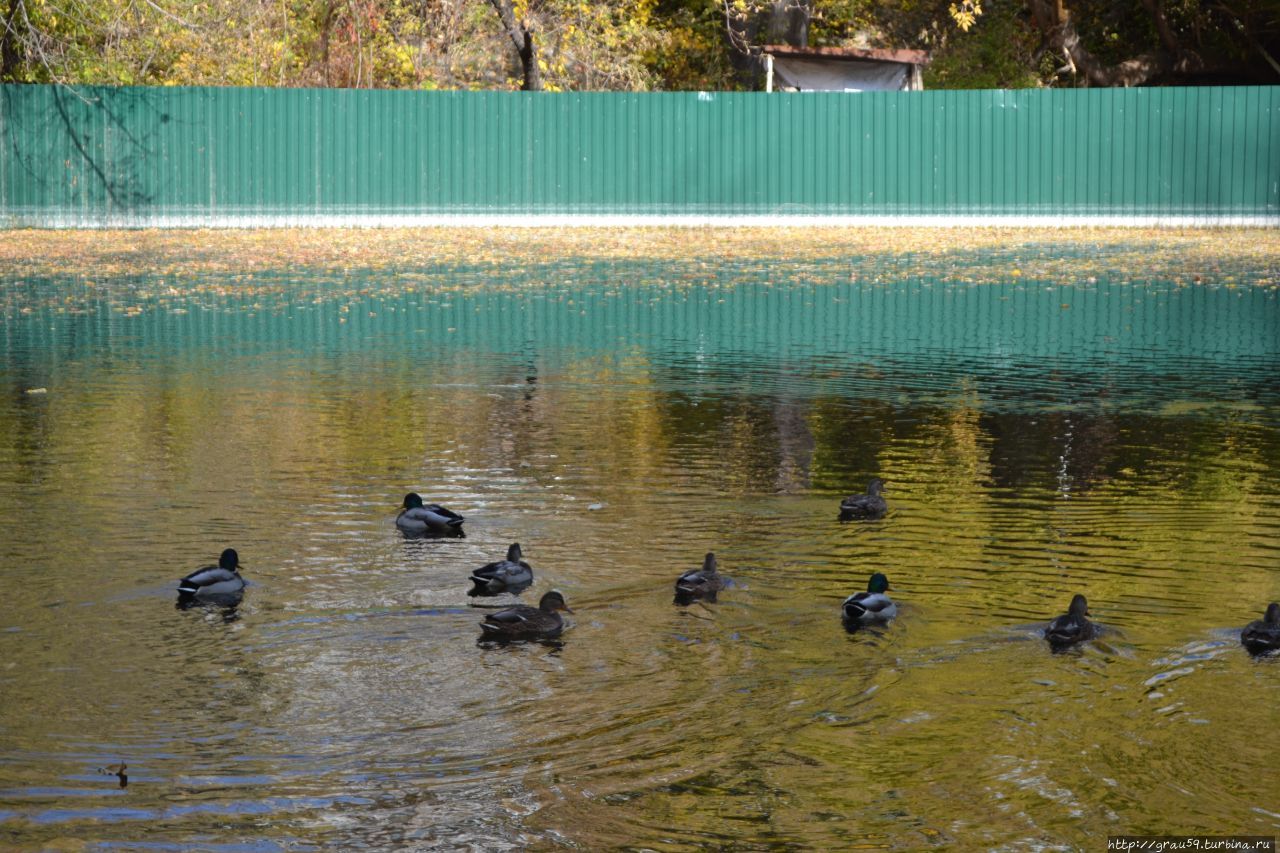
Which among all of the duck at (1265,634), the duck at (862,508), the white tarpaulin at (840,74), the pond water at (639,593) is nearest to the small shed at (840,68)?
the white tarpaulin at (840,74)

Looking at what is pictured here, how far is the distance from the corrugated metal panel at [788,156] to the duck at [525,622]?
26134 mm

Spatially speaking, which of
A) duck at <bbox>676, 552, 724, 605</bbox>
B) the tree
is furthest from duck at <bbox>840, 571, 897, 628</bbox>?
the tree

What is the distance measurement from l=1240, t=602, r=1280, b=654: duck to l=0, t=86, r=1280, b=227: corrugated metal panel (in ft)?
88.1

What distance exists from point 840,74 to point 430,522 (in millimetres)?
31234

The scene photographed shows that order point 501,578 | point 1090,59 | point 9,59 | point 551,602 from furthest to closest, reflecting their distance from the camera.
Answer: point 1090,59
point 9,59
point 501,578
point 551,602

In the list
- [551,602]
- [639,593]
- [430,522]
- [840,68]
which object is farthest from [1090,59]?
[551,602]

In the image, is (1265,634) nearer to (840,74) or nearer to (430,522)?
(430,522)

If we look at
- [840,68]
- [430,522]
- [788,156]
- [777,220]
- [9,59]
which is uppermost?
[840,68]

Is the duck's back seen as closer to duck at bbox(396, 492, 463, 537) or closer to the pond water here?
the pond water

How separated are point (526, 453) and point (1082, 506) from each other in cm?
381

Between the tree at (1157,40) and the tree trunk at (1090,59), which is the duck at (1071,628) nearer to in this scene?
the tree at (1157,40)

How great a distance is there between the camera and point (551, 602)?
24.7 ft

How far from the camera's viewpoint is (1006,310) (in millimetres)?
19875

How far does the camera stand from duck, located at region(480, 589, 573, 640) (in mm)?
7375
